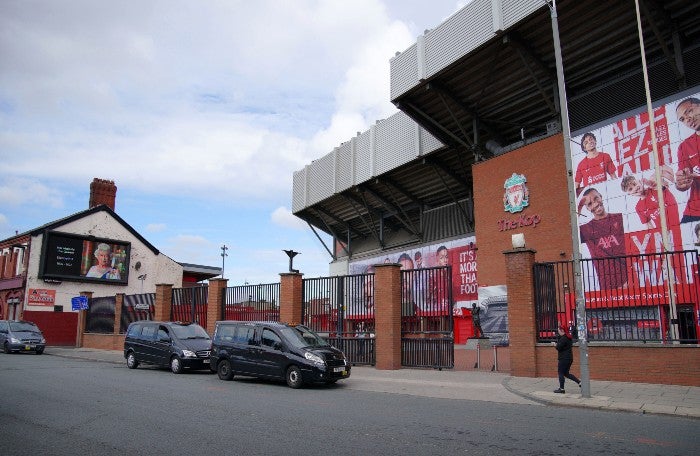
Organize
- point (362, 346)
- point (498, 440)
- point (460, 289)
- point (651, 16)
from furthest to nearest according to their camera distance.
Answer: point (460, 289), point (651, 16), point (362, 346), point (498, 440)

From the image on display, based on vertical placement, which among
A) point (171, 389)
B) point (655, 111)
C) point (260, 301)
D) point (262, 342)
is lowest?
point (171, 389)

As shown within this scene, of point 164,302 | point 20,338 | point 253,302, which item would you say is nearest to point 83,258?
point 20,338

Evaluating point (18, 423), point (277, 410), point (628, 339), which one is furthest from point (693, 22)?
point (18, 423)

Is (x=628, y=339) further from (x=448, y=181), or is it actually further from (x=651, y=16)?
(x=448, y=181)

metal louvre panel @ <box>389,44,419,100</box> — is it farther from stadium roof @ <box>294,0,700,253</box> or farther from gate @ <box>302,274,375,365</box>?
gate @ <box>302,274,375,365</box>

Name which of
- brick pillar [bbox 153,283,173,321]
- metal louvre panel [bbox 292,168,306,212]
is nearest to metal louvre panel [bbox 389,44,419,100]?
brick pillar [bbox 153,283,173,321]

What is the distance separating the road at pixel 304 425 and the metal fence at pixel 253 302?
9.19 m

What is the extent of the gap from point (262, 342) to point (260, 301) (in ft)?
26.3

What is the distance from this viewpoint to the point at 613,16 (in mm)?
22266

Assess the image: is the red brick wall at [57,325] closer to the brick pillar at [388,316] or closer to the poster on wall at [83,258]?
the poster on wall at [83,258]

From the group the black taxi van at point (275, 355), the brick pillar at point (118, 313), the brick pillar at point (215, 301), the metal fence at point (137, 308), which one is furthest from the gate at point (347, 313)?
the brick pillar at point (118, 313)

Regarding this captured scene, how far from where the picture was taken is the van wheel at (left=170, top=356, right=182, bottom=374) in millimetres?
16550

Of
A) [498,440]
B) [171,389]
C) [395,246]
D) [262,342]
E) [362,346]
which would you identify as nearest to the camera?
[498,440]

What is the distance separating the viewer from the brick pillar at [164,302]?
26.3 metres
